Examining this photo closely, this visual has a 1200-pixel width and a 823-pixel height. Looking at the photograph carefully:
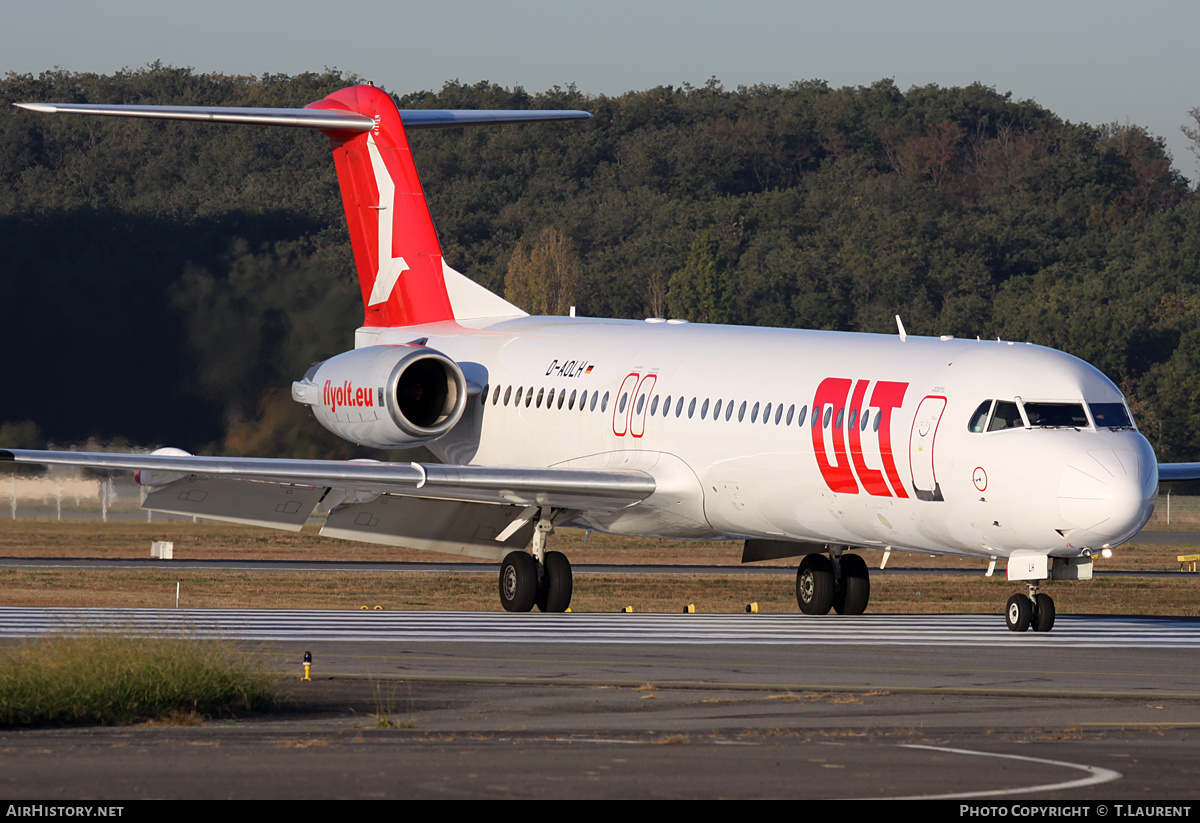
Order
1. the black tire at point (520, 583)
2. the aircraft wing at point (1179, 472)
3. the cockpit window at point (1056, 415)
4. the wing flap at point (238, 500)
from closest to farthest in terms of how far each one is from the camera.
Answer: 1. the cockpit window at point (1056, 415)
2. the aircraft wing at point (1179, 472)
3. the wing flap at point (238, 500)
4. the black tire at point (520, 583)

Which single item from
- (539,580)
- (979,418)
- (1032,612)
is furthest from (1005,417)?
(539,580)

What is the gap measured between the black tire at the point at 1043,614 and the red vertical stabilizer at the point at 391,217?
1322 centimetres

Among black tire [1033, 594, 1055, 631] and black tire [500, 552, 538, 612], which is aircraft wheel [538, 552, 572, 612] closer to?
black tire [500, 552, 538, 612]

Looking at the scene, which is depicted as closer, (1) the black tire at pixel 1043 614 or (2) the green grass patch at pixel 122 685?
(2) the green grass patch at pixel 122 685

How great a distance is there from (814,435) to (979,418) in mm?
2454

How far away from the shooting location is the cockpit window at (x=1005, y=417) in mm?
21969

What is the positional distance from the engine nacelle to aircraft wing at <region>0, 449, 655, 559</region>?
1.76m

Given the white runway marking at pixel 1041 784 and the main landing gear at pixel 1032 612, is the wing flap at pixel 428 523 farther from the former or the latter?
the white runway marking at pixel 1041 784

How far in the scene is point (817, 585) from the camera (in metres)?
27.2

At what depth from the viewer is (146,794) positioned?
32.4 ft

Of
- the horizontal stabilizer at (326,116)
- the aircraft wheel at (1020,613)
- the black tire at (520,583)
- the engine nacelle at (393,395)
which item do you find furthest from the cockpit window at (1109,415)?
the horizontal stabilizer at (326,116)

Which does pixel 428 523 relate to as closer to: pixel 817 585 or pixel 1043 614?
pixel 817 585

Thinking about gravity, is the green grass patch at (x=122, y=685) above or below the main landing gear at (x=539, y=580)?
above

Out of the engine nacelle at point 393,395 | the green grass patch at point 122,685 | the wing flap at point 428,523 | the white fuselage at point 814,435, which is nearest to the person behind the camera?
the green grass patch at point 122,685
